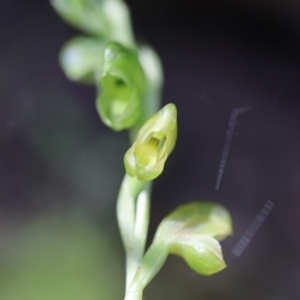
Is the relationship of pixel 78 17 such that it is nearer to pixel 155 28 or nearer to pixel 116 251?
pixel 116 251

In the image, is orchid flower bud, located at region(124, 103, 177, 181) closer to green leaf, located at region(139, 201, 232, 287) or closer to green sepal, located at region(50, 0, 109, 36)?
green leaf, located at region(139, 201, 232, 287)

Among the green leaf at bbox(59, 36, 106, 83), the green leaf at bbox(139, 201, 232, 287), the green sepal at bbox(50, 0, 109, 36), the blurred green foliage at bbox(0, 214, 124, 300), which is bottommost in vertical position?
the blurred green foliage at bbox(0, 214, 124, 300)

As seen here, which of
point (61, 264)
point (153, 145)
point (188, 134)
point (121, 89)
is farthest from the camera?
point (188, 134)

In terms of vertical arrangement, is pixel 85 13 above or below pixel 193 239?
above

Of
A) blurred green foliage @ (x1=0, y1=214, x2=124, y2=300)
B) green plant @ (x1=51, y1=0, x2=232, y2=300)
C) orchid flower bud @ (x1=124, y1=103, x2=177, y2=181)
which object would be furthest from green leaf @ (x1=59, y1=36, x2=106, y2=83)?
blurred green foliage @ (x1=0, y1=214, x2=124, y2=300)

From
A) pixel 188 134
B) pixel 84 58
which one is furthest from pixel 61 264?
pixel 188 134

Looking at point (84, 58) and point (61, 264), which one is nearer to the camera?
point (84, 58)

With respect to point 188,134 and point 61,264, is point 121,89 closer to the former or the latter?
point 61,264

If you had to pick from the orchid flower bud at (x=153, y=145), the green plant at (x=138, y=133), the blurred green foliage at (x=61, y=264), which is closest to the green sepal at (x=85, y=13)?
the green plant at (x=138, y=133)
